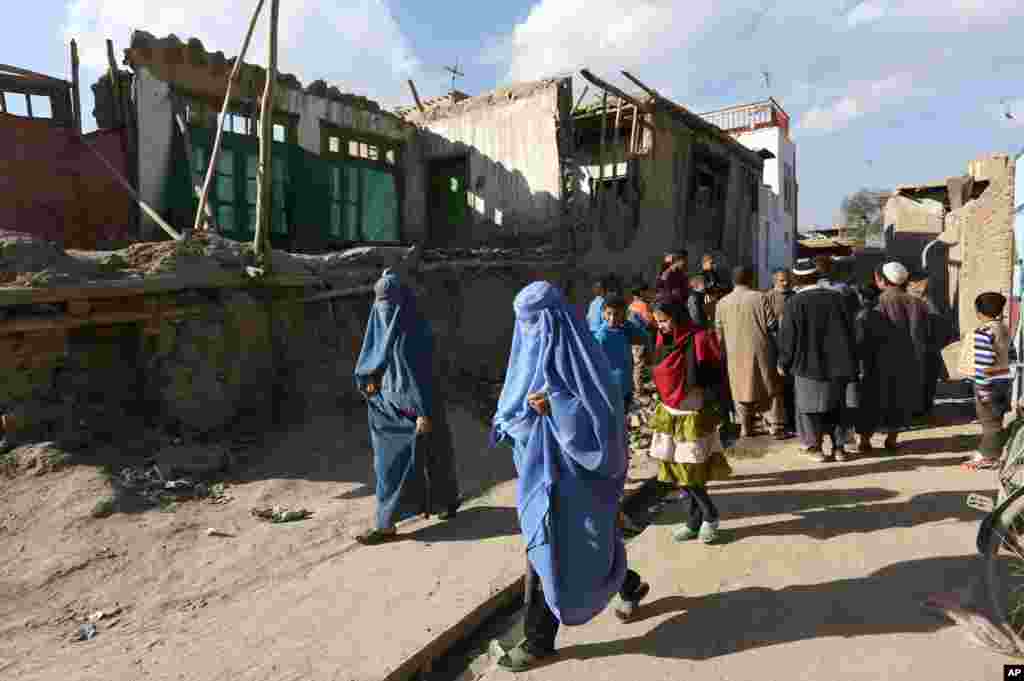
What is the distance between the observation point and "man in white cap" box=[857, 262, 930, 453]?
6012 mm

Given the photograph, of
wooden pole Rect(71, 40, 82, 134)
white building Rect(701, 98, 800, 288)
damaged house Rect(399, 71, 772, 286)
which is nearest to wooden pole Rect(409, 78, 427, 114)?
damaged house Rect(399, 71, 772, 286)

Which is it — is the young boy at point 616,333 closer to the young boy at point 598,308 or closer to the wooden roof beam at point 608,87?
Answer: the young boy at point 598,308

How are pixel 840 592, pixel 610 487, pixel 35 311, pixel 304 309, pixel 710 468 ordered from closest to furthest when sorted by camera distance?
pixel 610 487, pixel 840 592, pixel 710 468, pixel 35 311, pixel 304 309

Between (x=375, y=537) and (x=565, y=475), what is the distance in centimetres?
209

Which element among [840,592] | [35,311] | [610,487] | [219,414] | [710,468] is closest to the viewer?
[610,487]

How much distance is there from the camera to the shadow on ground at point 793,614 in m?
2.97

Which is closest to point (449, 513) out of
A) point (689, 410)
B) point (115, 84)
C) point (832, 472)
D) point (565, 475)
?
point (689, 410)

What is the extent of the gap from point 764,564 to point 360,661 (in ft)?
7.17

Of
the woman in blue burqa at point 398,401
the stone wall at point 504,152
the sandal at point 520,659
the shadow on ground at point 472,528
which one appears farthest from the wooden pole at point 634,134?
the sandal at point 520,659

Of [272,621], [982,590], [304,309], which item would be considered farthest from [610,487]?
[304,309]

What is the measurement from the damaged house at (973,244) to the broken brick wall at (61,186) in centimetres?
1091

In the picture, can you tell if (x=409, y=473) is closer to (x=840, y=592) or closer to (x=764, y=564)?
(x=764, y=564)

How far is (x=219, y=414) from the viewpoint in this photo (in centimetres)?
619

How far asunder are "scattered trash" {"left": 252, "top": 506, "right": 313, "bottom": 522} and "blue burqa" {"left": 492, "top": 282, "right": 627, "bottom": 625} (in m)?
2.65
